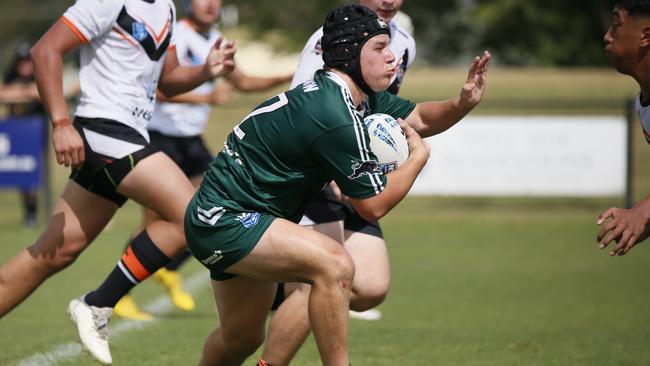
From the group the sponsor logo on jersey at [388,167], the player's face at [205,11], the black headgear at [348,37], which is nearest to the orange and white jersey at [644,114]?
the sponsor logo on jersey at [388,167]

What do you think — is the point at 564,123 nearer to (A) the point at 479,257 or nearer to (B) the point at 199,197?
(A) the point at 479,257

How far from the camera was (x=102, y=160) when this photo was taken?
18.9 feet

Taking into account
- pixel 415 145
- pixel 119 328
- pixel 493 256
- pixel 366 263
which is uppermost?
pixel 415 145

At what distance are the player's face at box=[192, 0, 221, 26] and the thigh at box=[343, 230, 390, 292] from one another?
10.6 feet

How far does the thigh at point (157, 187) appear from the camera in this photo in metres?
5.77

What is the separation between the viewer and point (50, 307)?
8742 millimetres

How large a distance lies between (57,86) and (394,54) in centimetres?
187

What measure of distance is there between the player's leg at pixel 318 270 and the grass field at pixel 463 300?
5.80ft

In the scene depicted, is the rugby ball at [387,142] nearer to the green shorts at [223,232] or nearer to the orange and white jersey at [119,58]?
the green shorts at [223,232]

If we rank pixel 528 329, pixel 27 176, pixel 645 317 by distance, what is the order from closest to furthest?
pixel 528 329 < pixel 645 317 < pixel 27 176

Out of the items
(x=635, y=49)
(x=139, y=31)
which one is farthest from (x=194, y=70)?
(x=635, y=49)

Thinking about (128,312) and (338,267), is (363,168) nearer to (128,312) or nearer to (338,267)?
(338,267)

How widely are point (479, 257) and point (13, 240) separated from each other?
5873 millimetres

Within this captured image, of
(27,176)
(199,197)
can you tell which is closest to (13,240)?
(27,176)
